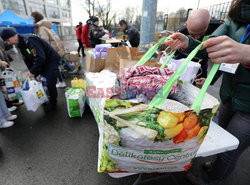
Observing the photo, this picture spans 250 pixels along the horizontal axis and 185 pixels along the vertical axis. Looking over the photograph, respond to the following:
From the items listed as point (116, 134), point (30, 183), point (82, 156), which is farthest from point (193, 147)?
point (30, 183)

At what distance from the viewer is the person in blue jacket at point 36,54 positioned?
6.88 ft

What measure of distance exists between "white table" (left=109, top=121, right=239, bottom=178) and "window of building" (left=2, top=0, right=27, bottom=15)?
834 inches

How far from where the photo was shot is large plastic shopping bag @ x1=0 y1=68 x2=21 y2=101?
7.54 feet

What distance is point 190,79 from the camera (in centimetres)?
129

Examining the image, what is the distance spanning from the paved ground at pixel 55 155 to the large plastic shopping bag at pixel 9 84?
432 mm

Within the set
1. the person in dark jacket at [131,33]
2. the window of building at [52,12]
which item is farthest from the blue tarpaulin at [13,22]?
the window of building at [52,12]

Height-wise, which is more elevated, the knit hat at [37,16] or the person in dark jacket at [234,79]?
the knit hat at [37,16]

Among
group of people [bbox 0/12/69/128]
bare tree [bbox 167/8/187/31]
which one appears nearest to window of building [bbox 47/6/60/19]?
bare tree [bbox 167/8/187/31]

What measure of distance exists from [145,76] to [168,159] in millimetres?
538

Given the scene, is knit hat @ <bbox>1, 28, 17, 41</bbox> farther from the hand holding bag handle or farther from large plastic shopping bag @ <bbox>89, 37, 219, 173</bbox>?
the hand holding bag handle

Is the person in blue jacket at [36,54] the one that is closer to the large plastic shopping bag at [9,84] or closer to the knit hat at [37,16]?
the large plastic shopping bag at [9,84]

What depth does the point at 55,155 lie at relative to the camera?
177 centimetres

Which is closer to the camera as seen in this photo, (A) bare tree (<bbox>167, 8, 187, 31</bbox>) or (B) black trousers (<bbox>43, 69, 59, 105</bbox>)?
(B) black trousers (<bbox>43, 69, 59, 105</bbox>)

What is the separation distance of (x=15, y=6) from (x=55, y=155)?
70.7 feet
